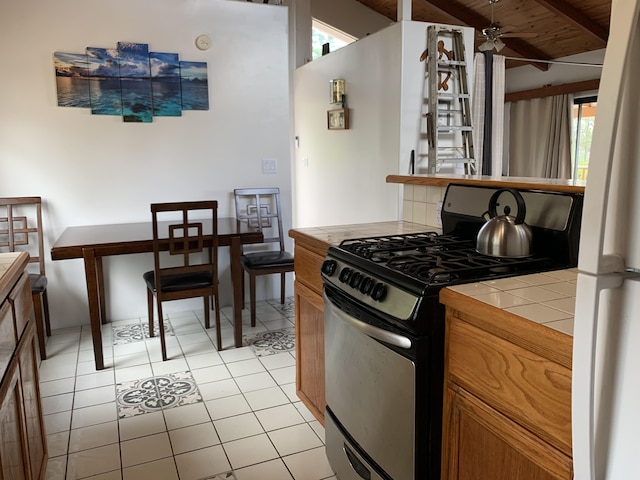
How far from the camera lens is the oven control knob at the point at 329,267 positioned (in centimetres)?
167

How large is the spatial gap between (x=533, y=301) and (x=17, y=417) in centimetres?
143

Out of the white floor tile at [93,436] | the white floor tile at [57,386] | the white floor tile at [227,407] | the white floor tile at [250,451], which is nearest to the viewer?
the white floor tile at [250,451]

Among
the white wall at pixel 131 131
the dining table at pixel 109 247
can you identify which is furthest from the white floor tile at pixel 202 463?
the white wall at pixel 131 131

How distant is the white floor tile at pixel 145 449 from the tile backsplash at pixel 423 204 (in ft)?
4.96

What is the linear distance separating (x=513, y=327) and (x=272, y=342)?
2.44 metres

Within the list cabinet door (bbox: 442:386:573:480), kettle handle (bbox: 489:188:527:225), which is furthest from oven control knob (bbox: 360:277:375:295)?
kettle handle (bbox: 489:188:527:225)

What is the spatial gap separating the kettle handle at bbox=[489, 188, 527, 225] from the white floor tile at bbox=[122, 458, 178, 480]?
1569mm

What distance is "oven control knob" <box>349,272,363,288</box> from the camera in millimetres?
1480

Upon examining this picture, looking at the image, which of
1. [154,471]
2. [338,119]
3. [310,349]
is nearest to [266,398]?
[310,349]

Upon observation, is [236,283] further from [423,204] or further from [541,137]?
[541,137]

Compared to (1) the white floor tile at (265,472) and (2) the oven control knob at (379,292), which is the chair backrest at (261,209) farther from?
(2) the oven control knob at (379,292)

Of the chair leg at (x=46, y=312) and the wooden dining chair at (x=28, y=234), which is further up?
the wooden dining chair at (x=28, y=234)

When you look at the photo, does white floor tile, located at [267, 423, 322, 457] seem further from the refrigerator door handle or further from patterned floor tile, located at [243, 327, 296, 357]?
the refrigerator door handle

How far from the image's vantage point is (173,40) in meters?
3.65
